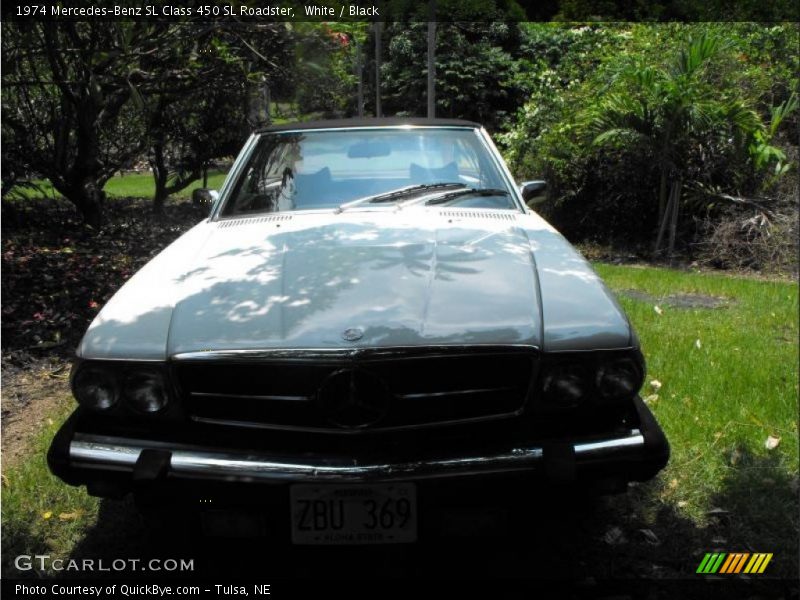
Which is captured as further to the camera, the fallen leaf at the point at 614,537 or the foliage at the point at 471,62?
the foliage at the point at 471,62

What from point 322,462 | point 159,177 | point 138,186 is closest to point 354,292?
point 322,462

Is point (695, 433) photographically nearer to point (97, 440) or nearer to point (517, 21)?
point (97, 440)

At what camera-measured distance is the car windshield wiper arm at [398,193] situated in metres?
3.65

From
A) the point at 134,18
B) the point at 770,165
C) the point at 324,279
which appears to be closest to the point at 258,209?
the point at 324,279

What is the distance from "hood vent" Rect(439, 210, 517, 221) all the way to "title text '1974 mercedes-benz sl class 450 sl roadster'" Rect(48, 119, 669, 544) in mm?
799

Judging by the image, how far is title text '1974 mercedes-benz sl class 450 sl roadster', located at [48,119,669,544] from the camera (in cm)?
226

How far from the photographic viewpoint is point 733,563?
2.76 m

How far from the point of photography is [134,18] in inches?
205

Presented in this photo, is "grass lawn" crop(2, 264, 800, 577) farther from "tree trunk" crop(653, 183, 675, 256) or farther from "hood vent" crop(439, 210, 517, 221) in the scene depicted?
"tree trunk" crop(653, 183, 675, 256)

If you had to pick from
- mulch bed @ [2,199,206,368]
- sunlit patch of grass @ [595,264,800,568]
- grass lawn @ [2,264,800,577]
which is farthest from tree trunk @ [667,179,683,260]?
mulch bed @ [2,199,206,368]

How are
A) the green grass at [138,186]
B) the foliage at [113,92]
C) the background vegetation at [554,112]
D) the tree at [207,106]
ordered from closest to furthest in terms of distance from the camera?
the foliage at [113,92] < the tree at [207,106] < the background vegetation at [554,112] < the green grass at [138,186]

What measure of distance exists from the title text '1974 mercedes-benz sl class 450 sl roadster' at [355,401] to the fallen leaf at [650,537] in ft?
1.90

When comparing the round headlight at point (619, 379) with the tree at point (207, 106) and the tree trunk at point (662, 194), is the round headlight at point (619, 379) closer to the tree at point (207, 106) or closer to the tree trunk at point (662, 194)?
the tree at point (207, 106)

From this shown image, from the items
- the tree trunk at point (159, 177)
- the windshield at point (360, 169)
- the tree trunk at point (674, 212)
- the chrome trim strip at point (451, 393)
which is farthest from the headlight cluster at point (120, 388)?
the tree trunk at point (159, 177)
